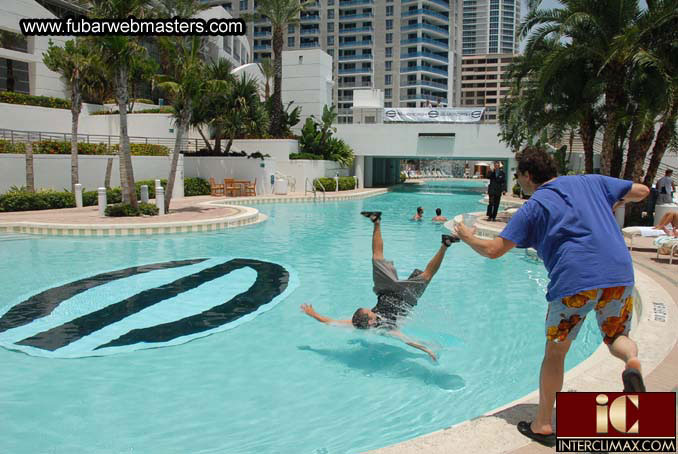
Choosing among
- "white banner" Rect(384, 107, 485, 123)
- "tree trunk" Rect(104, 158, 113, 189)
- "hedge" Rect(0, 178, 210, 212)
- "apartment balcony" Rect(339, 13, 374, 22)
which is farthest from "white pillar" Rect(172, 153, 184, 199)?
"apartment balcony" Rect(339, 13, 374, 22)

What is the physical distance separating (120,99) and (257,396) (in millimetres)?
14712

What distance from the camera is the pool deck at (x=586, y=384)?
331 centimetres

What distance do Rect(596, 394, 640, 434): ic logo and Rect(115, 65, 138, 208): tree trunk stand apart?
1699 centimetres

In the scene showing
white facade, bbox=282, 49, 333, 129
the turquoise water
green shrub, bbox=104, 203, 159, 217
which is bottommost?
the turquoise water

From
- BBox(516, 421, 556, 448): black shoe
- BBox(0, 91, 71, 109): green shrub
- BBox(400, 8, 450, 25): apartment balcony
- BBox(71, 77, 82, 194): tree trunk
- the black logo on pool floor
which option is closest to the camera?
BBox(516, 421, 556, 448): black shoe

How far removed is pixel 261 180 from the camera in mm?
30141

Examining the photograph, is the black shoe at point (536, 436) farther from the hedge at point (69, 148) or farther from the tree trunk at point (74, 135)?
the hedge at point (69, 148)

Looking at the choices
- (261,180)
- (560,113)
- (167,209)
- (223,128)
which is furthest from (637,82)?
(223,128)

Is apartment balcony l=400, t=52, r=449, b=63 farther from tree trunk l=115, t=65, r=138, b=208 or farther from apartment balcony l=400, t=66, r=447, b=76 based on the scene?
tree trunk l=115, t=65, r=138, b=208

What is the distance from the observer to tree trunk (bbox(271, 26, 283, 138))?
33500mm

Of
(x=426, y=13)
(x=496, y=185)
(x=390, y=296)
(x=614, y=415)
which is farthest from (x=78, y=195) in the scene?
(x=426, y=13)

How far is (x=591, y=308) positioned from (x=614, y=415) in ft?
1.92

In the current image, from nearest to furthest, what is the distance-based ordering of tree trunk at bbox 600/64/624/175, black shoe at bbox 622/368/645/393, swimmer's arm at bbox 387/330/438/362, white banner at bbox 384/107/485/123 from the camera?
black shoe at bbox 622/368/645/393 < swimmer's arm at bbox 387/330/438/362 < tree trunk at bbox 600/64/624/175 < white banner at bbox 384/107/485/123

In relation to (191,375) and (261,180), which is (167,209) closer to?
(261,180)
